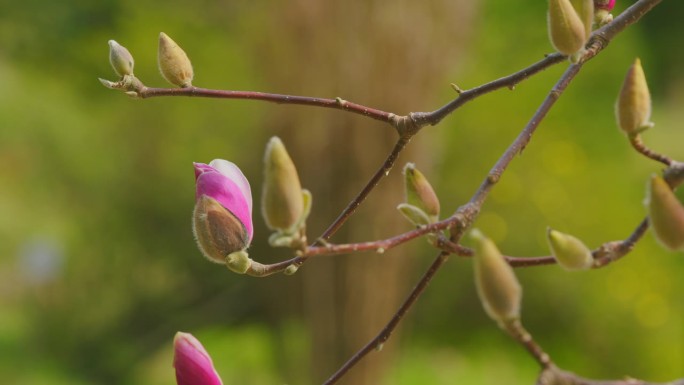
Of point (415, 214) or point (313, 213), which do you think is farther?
point (313, 213)

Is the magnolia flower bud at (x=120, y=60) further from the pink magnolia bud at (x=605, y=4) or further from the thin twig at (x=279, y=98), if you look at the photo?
the pink magnolia bud at (x=605, y=4)

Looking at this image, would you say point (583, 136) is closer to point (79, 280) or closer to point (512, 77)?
point (79, 280)

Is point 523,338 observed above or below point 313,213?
above

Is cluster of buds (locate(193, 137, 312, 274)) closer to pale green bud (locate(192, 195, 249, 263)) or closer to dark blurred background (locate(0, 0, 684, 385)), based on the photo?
pale green bud (locate(192, 195, 249, 263))

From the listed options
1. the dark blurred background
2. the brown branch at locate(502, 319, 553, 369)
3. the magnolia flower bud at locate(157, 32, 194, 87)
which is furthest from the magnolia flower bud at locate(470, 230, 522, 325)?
the dark blurred background

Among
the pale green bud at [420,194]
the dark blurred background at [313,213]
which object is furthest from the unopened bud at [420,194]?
the dark blurred background at [313,213]

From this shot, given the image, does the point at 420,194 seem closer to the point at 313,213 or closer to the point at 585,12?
the point at 585,12

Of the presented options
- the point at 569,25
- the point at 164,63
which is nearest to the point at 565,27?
the point at 569,25
